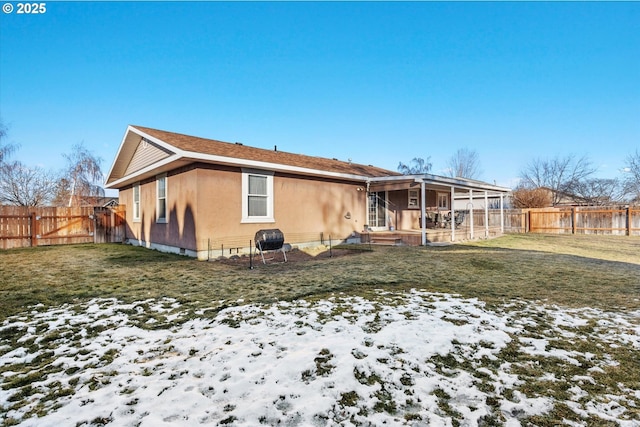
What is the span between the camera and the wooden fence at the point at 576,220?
55.6ft

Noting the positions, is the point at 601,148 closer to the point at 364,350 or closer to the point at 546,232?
the point at 546,232

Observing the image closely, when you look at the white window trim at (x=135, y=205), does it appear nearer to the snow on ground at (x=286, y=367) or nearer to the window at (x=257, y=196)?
the window at (x=257, y=196)

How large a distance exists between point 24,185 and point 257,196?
2455 cm

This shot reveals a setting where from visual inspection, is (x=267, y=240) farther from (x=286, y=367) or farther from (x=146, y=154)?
(x=146, y=154)

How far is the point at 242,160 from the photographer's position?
29.1 feet

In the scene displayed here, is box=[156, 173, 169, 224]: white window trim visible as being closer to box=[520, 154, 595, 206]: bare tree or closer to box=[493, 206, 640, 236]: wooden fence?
box=[493, 206, 640, 236]: wooden fence

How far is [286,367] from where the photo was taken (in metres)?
2.58

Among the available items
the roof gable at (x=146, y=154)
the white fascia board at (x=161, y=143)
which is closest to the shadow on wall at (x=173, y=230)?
the white fascia board at (x=161, y=143)

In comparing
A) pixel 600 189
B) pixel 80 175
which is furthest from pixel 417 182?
pixel 600 189

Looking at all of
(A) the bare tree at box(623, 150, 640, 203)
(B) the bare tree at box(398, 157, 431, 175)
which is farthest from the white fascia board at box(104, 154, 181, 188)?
(B) the bare tree at box(398, 157, 431, 175)

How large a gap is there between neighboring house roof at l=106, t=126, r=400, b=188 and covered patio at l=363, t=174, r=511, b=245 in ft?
4.94

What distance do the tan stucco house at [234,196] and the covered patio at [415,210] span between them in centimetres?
5

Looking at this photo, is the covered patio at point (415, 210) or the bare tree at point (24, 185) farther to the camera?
the bare tree at point (24, 185)

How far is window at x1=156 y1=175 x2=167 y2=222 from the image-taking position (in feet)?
34.0
